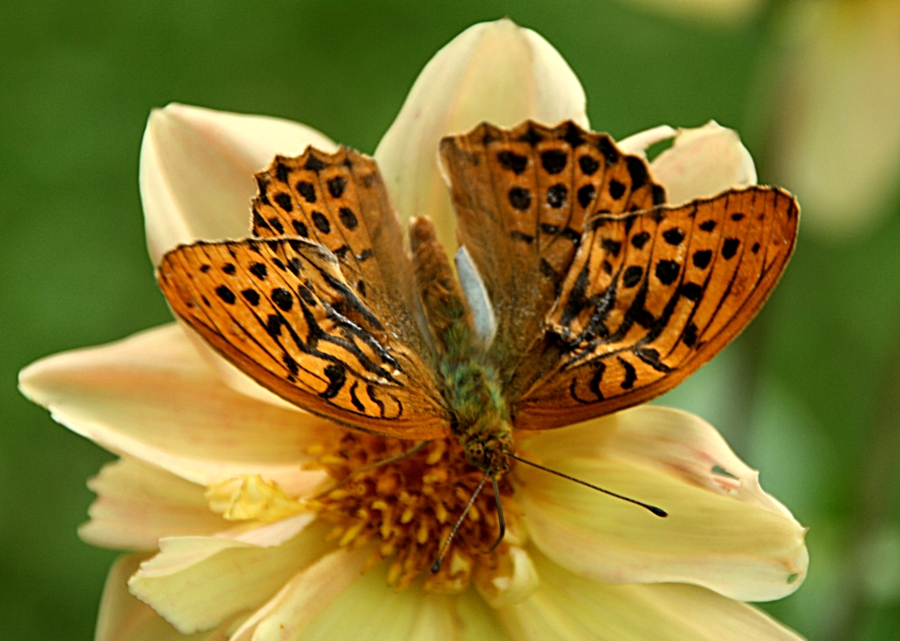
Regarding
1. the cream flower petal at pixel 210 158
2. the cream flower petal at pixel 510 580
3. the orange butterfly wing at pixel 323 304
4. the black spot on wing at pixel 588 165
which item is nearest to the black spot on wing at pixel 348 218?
the orange butterfly wing at pixel 323 304

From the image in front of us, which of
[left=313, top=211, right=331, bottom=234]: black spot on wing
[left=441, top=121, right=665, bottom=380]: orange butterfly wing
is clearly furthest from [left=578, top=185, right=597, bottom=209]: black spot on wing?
[left=313, top=211, right=331, bottom=234]: black spot on wing

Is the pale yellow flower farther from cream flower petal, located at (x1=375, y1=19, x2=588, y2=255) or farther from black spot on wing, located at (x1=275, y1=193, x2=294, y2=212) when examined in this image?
black spot on wing, located at (x1=275, y1=193, x2=294, y2=212)

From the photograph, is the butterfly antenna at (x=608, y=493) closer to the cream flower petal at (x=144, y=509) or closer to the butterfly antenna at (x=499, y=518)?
the butterfly antenna at (x=499, y=518)

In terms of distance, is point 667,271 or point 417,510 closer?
point 667,271

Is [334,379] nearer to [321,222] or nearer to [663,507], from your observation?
[321,222]

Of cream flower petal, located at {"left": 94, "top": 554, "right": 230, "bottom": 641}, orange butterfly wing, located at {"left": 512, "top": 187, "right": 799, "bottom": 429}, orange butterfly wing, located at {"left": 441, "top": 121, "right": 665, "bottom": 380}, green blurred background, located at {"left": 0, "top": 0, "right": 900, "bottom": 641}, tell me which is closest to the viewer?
orange butterfly wing, located at {"left": 512, "top": 187, "right": 799, "bottom": 429}

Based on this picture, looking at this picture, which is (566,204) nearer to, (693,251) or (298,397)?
(693,251)

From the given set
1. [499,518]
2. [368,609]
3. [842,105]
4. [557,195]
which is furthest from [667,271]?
[842,105]
